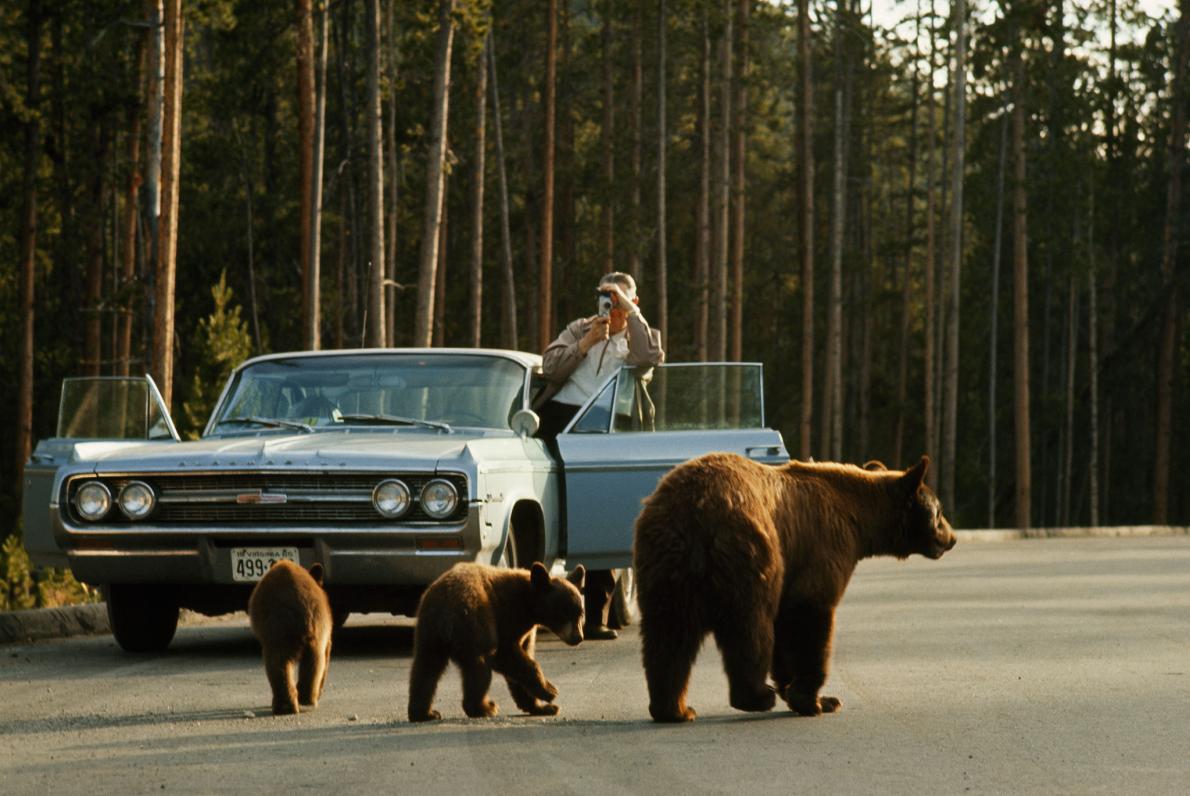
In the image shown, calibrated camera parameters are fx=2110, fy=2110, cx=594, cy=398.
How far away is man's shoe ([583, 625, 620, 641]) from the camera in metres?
13.9

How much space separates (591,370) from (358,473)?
2.70 metres

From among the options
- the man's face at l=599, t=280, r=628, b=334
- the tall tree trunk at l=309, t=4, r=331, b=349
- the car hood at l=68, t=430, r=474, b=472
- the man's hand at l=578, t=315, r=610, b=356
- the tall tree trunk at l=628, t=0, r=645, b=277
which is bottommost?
the car hood at l=68, t=430, r=474, b=472

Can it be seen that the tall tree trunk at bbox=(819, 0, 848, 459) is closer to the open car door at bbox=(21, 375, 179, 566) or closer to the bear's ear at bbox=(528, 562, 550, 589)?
the open car door at bbox=(21, 375, 179, 566)

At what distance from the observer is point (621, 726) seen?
8.85 meters

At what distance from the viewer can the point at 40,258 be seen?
5284 cm

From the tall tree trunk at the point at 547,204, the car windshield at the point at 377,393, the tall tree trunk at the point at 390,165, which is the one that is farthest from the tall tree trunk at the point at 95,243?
the car windshield at the point at 377,393

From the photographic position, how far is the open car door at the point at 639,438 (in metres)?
12.9

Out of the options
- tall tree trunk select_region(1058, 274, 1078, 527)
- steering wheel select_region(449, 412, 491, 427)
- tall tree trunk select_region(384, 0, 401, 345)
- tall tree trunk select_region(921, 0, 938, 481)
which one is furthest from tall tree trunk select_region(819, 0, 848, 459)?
steering wheel select_region(449, 412, 491, 427)

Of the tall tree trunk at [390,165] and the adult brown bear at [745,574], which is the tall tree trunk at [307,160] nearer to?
the tall tree trunk at [390,165]

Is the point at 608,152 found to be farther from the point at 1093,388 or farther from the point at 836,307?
the point at 1093,388

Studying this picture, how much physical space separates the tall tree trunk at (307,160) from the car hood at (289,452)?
2364 cm

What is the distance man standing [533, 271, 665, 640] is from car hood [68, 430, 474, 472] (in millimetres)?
1382

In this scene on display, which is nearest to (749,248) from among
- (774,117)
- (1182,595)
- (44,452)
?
(774,117)

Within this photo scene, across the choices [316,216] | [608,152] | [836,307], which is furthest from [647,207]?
[316,216]
